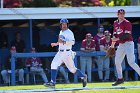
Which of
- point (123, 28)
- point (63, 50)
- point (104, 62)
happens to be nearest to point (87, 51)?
point (104, 62)

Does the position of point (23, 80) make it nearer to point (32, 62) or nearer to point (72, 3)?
point (32, 62)

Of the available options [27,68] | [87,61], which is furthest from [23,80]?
[87,61]

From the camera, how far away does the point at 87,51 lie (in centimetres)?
1945

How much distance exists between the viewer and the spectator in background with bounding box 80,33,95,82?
63.6ft

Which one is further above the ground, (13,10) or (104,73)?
(13,10)

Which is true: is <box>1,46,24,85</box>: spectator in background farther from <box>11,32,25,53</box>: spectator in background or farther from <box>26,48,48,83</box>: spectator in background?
<box>11,32,25,53</box>: spectator in background

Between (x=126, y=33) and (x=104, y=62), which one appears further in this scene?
(x=104, y=62)

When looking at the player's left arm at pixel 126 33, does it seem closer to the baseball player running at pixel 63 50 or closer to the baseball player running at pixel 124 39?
the baseball player running at pixel 124 39

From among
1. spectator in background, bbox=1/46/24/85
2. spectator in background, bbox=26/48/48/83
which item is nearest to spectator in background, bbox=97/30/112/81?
spectator in background, bbox=26/48/48/83

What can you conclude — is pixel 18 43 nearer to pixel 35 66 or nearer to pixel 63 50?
pixel 35 66

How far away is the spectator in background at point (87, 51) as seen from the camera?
19.4 meters

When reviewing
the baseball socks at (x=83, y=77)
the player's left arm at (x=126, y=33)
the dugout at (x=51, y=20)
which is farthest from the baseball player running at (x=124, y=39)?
the dugout at (x=51, y=20)

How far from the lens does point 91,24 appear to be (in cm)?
2308

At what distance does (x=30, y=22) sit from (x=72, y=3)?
1529 centimetres
